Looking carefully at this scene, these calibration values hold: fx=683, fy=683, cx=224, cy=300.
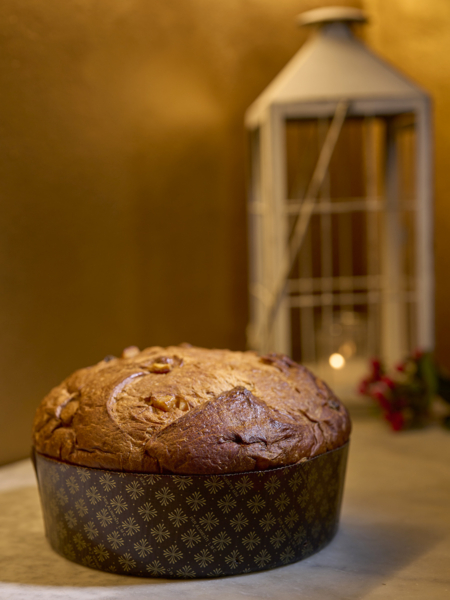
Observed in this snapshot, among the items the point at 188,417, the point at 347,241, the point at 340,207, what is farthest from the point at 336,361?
the point at 188,417

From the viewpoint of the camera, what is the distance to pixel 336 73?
8.02 ft

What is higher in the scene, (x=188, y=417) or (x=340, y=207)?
(x=340, y=207)

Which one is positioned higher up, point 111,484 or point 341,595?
point 111,484

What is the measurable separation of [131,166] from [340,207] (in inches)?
35.0

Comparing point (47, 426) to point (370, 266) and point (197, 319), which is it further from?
point (370, 266)

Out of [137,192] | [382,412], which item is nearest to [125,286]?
[137,192]

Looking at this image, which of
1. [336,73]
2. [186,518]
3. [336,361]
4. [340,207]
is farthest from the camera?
[340,207]

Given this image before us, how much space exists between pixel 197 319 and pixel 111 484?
1.52 meters

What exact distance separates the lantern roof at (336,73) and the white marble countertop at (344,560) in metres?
1.28

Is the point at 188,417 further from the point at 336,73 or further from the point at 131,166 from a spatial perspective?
the point at 336,73

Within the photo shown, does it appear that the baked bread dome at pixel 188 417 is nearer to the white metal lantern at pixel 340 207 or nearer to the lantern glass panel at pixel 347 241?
the white metal lantern at pixel 340 207

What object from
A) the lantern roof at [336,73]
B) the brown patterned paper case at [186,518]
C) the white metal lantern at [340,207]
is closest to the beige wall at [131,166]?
the white metal lantern at [340,207]

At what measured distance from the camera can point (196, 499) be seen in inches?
50.9

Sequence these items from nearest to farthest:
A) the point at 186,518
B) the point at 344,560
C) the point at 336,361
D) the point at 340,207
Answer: the point at 186,518 → the point at 344,560 → the point at 336,361 → the point at 340,207
